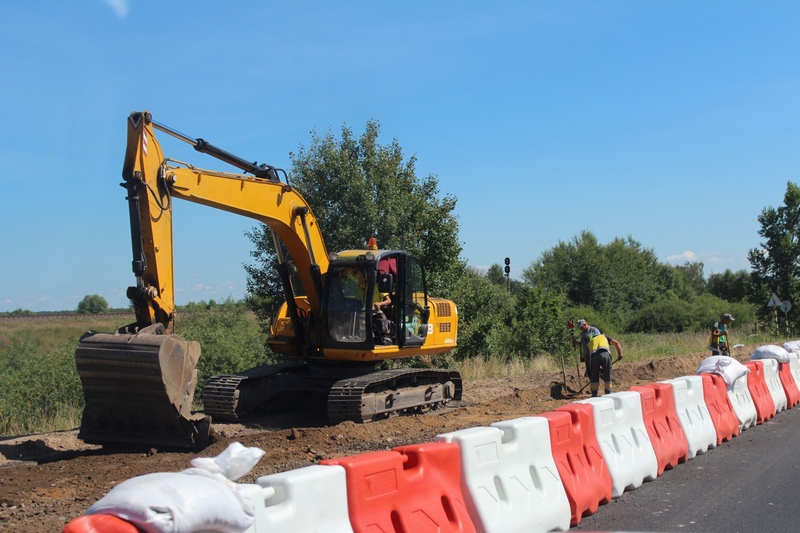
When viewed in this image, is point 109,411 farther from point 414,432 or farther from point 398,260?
point 398,260

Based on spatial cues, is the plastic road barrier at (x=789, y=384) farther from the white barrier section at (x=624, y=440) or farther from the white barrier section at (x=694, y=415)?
the white barrier section at (x=624, y=440)

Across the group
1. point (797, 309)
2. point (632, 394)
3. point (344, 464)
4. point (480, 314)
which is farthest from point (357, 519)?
point (797, 309)

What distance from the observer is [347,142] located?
23984 millimetres

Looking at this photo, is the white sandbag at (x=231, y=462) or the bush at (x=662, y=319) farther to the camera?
the bush at (x=662, y=319)

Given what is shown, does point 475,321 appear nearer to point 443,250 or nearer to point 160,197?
point 443,250

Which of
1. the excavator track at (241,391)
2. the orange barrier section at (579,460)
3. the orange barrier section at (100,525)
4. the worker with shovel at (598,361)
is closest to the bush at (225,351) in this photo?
the excavator track at (241,391)

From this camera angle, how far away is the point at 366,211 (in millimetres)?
22734

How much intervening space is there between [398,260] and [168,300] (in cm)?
439

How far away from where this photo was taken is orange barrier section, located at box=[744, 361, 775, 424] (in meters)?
11.2

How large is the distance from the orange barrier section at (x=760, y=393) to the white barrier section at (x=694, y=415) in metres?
2.21

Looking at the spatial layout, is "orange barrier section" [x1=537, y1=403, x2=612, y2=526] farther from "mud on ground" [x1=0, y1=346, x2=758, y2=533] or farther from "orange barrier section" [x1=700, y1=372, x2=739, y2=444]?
"orange barrier section" [x1=700, y1=372, x2=739, y2=444]

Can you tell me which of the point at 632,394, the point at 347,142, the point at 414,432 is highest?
the point at 347,142

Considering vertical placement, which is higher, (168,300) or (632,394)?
(168,300)

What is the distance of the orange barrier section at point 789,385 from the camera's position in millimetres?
12898
